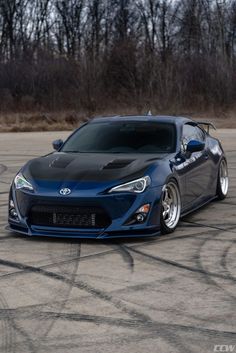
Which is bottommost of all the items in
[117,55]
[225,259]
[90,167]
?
[225,259]

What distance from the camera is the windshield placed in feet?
26.9

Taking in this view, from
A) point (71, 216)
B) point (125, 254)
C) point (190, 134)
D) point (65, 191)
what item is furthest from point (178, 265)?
point (190, 134)

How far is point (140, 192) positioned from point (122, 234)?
47 centimetres

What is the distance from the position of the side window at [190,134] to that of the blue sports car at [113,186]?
0.03 metres

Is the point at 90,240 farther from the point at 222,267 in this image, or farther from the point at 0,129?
the point at 0,129

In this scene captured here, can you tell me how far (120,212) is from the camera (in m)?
6.80

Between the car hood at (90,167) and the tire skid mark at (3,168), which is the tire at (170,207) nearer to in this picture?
the car hood at (90,167)

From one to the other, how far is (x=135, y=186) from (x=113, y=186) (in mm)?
233

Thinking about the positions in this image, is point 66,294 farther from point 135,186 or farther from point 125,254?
point 135,186

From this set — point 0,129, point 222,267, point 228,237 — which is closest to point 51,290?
point 222,267

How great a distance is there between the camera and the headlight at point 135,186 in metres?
6.84

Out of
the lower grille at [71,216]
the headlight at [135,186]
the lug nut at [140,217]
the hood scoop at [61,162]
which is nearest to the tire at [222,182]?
the hood scoop at [61,162]

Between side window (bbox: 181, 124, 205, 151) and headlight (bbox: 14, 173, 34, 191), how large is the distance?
6.89ft

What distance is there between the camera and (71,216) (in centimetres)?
688
